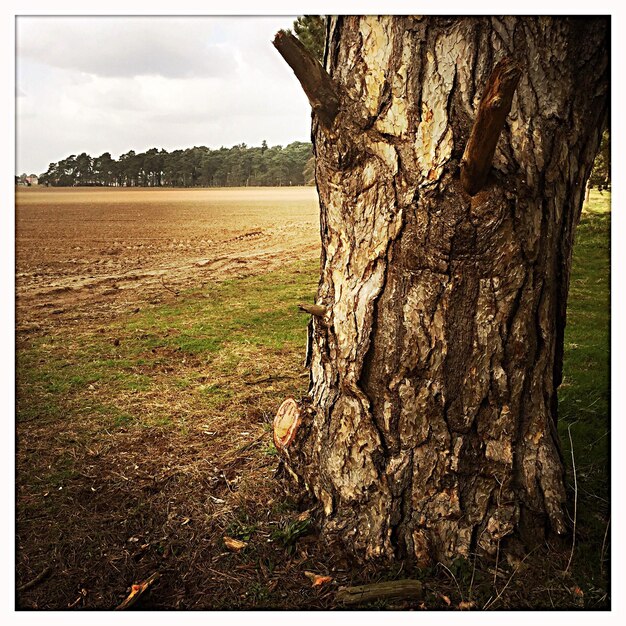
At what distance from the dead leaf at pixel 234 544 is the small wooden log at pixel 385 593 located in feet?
1.36

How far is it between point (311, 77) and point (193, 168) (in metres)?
9.92

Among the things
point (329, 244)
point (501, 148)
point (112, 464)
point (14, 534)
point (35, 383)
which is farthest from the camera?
point (35, 383)

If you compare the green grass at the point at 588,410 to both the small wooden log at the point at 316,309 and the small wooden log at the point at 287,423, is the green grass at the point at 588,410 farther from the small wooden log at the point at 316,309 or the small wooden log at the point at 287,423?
the small wooden log at the point at 316,309

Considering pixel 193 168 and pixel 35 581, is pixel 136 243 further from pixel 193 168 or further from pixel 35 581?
pixel 35 581

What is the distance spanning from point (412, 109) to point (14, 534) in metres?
2.04

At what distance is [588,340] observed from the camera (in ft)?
13.7

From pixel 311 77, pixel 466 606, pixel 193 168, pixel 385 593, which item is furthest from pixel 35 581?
pixel 193 168

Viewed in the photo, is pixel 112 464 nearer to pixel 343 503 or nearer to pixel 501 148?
pixel 343 503

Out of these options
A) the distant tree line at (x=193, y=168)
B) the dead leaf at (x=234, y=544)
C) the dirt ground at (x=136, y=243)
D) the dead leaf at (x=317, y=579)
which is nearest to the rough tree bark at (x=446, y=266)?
the dead leaf at (x=317, y=579)

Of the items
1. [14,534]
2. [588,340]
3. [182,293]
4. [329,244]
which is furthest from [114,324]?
[588,340]

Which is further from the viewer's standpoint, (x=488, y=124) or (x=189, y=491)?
(x=189, y=491)

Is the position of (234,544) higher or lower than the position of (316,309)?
lower

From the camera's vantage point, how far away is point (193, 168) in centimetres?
1101

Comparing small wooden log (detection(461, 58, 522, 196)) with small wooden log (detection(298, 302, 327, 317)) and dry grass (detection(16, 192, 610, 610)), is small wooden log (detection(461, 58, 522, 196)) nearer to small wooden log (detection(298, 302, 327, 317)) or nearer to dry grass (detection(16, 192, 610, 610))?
small wooden log (detection(298, 302, 327, 317))
